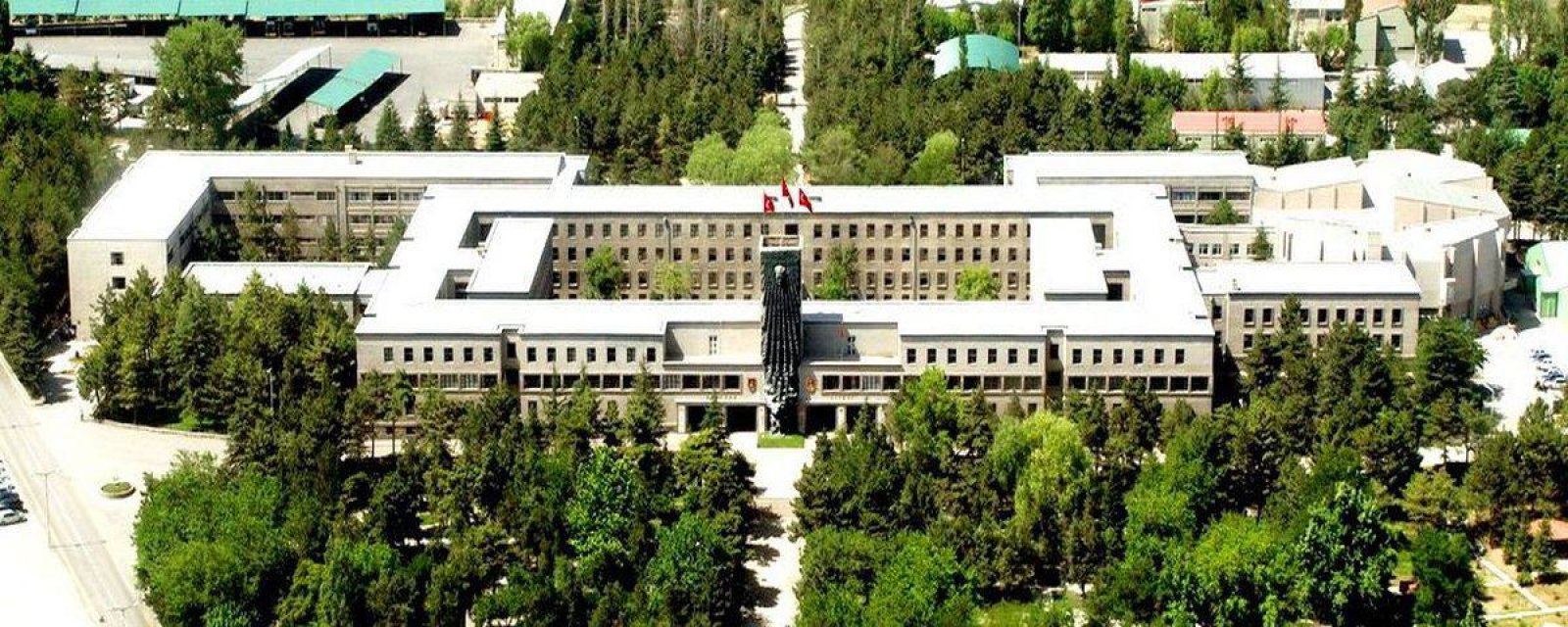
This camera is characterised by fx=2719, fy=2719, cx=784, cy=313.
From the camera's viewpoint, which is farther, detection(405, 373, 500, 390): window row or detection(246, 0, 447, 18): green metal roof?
detection(246, 0, 447, 18): green metal roof

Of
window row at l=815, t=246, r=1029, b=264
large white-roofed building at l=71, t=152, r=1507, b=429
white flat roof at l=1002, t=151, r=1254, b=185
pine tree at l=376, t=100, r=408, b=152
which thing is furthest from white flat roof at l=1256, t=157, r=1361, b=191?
pine tree at l=376, t=100, r=408, b=152

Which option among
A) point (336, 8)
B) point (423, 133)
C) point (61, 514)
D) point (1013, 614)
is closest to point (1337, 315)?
point (1013, 614)

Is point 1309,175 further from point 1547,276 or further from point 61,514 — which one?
point 61,514

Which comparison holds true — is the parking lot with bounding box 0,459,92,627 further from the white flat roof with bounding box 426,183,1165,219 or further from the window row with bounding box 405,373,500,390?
the white flat roof with bounding box 426,183,1165,219

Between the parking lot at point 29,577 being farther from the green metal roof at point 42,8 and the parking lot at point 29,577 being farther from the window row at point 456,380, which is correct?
the green metal roof at point 42,8

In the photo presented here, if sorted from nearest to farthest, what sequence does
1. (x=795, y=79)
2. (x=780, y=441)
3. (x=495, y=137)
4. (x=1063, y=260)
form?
(x=780, y=441) < (x=1063, y=260) < (x=495, y=137) < (x=795, y=79)

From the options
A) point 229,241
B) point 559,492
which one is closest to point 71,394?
point 229,241

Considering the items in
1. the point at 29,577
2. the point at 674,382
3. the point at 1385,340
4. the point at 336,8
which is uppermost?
the point at 336,8

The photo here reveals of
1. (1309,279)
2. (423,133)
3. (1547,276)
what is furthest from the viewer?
(423,133)
